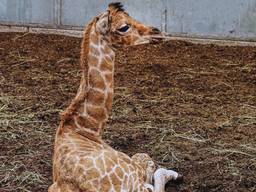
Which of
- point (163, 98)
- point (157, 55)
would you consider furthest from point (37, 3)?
point (163, 98)

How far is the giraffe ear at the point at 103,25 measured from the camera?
161 inches

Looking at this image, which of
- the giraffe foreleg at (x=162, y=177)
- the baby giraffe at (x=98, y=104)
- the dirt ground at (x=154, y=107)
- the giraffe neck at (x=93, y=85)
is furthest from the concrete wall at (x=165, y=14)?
the giraffe neck at (x=93, y=85)

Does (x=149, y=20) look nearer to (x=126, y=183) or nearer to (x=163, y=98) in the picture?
(x=163, y=98)

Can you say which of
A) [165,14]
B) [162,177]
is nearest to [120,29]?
[162,177]

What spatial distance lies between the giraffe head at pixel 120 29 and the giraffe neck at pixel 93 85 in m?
0.05

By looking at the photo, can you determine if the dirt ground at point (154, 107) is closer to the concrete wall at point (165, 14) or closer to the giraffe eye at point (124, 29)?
the concrete wall at point (165, 14)

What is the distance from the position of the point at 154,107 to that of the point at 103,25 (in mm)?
2569

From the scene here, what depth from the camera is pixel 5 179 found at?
4.97 m

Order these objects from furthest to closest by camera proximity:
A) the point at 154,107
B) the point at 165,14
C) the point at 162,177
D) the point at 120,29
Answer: the point at 165,14 < the point at 154,107 < the point at 162,177 < the point at 120,29

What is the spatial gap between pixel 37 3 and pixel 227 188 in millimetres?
5296

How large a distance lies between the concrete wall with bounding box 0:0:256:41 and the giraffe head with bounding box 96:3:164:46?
4690 millimetres

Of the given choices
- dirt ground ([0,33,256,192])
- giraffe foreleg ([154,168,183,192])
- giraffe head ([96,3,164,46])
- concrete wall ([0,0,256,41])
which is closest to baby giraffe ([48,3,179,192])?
giraffe head ([96,3,164,46])

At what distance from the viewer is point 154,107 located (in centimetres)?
658

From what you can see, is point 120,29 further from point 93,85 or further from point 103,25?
point 93,85
